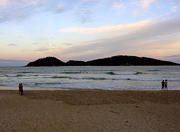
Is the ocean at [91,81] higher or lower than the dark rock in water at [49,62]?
lower

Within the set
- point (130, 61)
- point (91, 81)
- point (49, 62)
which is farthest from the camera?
point (49, 62)

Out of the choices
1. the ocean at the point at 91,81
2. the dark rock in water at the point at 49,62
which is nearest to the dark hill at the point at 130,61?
the dark rock in water at the point at 49,62

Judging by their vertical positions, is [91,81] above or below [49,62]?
below

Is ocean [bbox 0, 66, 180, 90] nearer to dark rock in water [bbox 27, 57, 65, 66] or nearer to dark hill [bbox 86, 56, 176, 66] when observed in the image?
dark hill [bbox 86, 56, 176, 66]

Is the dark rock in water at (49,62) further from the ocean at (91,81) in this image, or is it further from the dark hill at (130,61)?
the ocean at (91,81)

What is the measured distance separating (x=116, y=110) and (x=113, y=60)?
122 metres

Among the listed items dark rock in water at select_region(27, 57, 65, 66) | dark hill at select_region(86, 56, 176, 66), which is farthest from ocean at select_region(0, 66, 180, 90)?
dark rock in water at select_region(27, 57, 65, 66)

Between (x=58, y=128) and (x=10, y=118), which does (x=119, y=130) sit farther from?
(x=10, y=118)

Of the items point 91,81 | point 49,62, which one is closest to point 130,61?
point 49,62

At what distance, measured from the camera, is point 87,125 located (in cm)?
571

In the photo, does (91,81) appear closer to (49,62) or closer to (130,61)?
(130,61)

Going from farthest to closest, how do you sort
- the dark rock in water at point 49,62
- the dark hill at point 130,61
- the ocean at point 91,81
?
the dark rock in water at point 49,62 → the dark hill at point 130,61 → the ocean at point 91,81

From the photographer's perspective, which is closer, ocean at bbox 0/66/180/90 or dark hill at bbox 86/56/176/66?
ocean at bbox 0/66/180/90

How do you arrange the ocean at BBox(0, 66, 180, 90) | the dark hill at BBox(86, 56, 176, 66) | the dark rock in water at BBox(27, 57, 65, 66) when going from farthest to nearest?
1. the dark rock in water at BBox(27, 57, 65, 66)
2. the dark hill at BBox(86, 56, 176, 66)
3. the ocean at BBox(0, 66, 180, 90)
